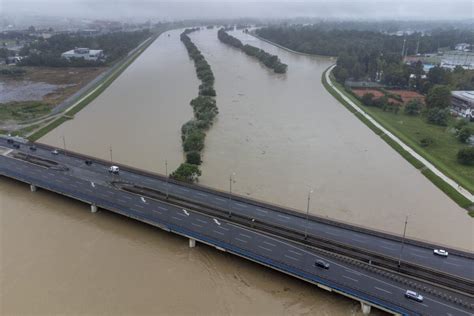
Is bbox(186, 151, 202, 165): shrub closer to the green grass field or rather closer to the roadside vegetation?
the green grass field

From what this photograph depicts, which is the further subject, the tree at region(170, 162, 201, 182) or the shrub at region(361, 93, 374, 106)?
the shrub at region(361, 93, 374, 106)

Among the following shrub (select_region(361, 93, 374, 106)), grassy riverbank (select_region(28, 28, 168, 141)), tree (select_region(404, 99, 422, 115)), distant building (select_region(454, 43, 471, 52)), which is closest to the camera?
grassy riverbank (select_region(28, 28, 168, 141))

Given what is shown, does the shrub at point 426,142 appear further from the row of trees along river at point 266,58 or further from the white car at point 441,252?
the row of trees along river at point 266,58

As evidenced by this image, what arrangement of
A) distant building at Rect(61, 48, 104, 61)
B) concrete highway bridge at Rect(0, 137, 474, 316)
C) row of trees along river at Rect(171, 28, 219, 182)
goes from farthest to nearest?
distant building at Rect(61, 48, 104, 61), row of trees along river at Rect(171, 28, 219, 182), concrete highway bridge at Rect(0, 137, 474, 316)

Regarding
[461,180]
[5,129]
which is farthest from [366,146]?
[5,129]

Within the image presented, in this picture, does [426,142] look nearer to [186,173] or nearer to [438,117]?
[438,117]

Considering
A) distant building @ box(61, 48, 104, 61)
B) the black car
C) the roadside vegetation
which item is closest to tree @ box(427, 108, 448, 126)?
the black car

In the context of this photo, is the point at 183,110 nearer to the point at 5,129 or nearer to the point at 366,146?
the point at 5,129
